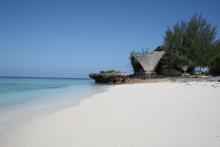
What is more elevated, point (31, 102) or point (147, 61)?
point (147, 61)

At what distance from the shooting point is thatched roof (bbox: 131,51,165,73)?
2638 centimetres

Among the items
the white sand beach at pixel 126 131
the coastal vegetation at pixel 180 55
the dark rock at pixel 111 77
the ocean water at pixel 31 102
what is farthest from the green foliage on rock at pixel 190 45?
the white sand beach at pixel 126 131

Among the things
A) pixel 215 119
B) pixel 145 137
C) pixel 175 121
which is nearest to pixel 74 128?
pixel 145 137

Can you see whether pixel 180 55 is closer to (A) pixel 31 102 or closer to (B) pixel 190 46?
(B) pixel 190 46

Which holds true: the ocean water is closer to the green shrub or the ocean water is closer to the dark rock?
the dark rock

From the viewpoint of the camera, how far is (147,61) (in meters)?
27.0

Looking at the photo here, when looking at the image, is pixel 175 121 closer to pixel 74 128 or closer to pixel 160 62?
pixel 74 128

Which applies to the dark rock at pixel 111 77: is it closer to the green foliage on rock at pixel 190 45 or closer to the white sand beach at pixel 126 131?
the green foliage on rock at pixel 190 45

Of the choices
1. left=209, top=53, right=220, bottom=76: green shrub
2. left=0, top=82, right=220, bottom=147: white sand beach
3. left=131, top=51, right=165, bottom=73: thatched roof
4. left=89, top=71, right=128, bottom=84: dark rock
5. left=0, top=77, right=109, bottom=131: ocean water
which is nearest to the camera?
left=0, top=82, right=220, bottom=147: white sand beach

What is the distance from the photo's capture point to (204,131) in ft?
11.3

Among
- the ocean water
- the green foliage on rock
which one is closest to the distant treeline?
the green foliage on rock

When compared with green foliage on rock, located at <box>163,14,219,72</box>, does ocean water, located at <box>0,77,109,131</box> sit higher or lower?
lower

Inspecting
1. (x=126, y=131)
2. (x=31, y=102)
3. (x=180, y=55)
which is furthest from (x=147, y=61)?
(x=126, y=131)

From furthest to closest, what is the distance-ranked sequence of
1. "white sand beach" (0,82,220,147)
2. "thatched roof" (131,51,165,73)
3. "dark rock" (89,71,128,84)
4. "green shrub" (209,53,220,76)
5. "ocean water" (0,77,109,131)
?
"thatched roof" (131,51,165,73), "dark rock" (89,71,128,84), "green shrub" (209,53,220,76), "ocean water" (0,77,109,131), "white sand beach" (0,82,220,147)
